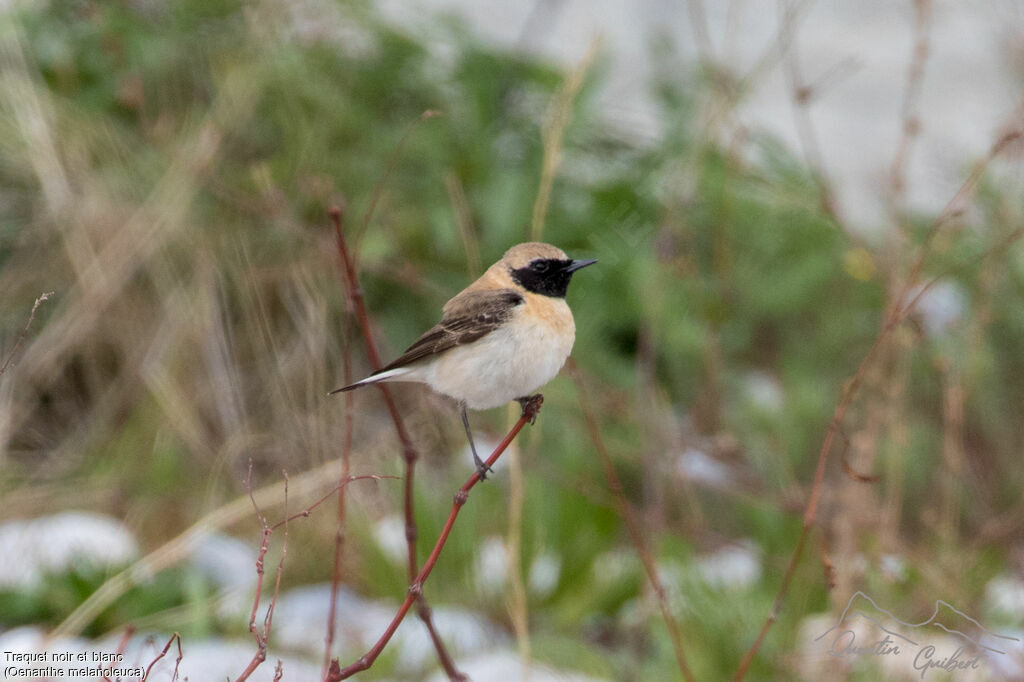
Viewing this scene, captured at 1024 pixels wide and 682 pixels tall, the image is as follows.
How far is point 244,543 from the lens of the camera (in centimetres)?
339

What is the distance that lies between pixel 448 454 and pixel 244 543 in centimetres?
73

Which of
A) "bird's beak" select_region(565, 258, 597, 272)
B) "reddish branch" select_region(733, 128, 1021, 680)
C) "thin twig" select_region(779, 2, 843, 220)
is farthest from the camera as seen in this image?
"thin twig" select_region(779, 2, 843, 220)

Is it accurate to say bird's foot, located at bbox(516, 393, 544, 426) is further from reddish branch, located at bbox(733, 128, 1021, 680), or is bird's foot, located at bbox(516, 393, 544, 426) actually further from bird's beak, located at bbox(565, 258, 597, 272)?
reddish branch, located at bbox(733, 128, 1021, 680)

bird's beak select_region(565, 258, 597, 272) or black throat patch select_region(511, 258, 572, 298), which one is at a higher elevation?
bird's beak select_region(565, 258, 597, 272)

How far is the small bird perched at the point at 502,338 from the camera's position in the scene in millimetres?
1032

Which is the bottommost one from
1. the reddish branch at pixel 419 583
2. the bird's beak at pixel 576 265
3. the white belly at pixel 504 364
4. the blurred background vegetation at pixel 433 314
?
the blurred background vegetation at pixel 433 314

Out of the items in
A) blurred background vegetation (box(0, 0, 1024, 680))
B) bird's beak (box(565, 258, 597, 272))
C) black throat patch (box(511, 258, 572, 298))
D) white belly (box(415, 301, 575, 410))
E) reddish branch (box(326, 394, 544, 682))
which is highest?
bird's beak (box(565, 258, 597, 272))

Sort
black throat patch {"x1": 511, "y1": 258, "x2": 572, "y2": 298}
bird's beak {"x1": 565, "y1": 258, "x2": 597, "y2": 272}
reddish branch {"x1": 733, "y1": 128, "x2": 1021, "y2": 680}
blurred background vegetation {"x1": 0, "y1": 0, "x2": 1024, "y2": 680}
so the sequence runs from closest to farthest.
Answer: bird's beak {"x1": 565, "y1": 258, "x2": 597, "y2": 272}, black throat patch {"x1": 511, "y1": 258, "x2": 572, "y2": 298}, reddish branch {"x1": 733, "y1": 128, "x2": 1021, "y2": 680}, blurred background vegetation {"x1": 0, "y1": 0, "x2": 1024, "y2": 680}

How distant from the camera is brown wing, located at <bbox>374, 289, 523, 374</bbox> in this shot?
110cm

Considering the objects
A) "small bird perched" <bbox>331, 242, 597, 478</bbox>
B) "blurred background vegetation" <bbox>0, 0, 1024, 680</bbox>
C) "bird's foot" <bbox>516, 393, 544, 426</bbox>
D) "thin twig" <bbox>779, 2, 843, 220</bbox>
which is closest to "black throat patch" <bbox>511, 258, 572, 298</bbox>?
"small bird perched" <bbox>331, 242, 597, 478</bbox>

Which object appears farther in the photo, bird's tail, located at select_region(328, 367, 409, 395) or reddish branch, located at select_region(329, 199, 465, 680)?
reddish branch, located at select_region(329, 199, 465, 680)

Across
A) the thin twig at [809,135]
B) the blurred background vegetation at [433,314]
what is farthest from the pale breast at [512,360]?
the blurred background vegetation at [433,314]

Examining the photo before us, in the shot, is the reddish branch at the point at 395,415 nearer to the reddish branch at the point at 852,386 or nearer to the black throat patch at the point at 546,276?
the black throat patch at the point at 546,276

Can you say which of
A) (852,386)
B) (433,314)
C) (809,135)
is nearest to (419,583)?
(852,386)
